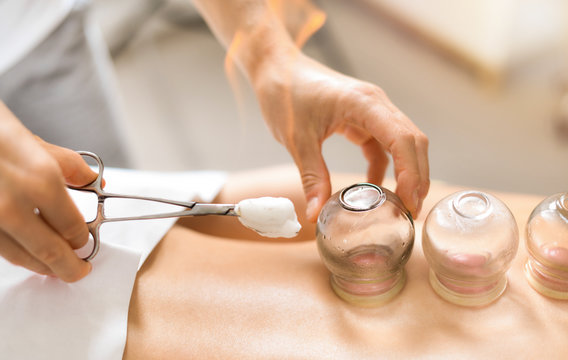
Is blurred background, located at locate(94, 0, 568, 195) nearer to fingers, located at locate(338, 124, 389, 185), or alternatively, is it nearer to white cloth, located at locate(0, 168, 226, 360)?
fingers, located at locate(338, 124, 389, 185)

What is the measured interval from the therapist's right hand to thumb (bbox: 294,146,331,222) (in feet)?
1.23

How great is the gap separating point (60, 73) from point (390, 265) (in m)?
1.12

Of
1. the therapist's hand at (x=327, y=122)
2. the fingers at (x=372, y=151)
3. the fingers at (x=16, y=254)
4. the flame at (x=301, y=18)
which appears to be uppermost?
the fingers at (x=16, y=254)

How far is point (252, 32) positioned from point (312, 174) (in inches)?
15.7

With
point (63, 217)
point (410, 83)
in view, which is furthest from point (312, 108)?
point (410, 83)

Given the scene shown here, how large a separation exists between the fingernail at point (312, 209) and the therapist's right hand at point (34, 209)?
36 centimetres

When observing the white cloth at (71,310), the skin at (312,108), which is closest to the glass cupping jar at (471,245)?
the skin at (312,108)

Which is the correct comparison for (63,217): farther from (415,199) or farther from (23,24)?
(23,24)

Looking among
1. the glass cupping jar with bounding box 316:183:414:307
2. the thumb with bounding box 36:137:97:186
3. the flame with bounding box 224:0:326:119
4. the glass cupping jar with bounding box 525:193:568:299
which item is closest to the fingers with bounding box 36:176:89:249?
the thumb with bounding box 36:137:97:186

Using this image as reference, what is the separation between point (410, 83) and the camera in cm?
216

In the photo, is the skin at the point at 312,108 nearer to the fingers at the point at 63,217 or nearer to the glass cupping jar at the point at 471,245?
the glass cupping jar at the point at 471,245

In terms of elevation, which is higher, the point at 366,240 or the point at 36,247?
the point at 36,247

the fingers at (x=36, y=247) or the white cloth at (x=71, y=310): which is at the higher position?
the fingers at (x=36, y=247)

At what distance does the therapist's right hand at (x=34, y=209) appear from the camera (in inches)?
26.9
